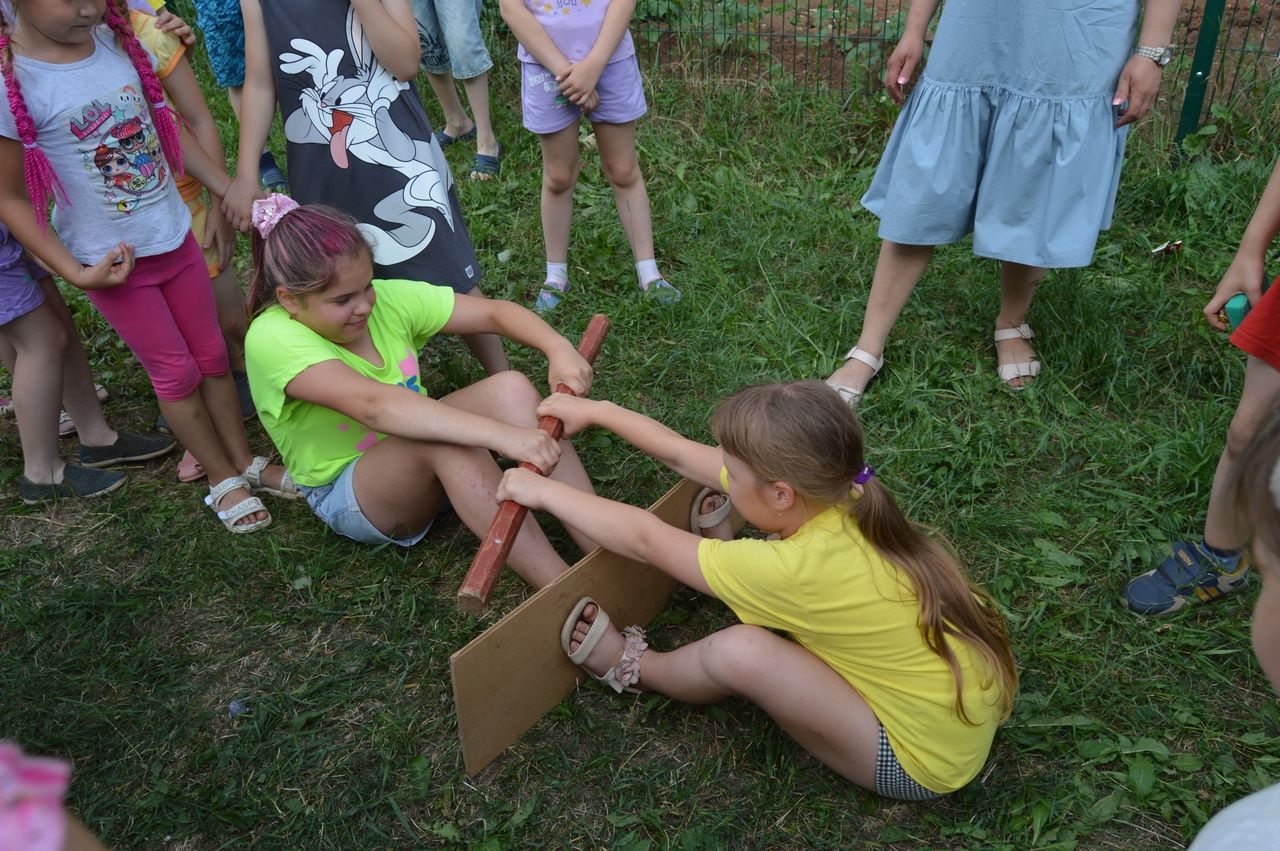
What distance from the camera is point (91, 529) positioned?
301cm

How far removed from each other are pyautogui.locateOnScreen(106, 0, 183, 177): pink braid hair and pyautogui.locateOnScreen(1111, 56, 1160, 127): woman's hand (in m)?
2.70

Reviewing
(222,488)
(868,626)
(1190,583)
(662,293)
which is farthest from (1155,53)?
(222,488)

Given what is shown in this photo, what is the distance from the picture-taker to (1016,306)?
3371 mm

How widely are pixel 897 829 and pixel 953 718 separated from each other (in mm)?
311

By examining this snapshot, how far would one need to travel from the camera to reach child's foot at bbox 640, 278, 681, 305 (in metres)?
3.80

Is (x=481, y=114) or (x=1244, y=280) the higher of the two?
(x=1244, y=280)

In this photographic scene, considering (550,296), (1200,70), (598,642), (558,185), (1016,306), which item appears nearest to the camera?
(598,642)

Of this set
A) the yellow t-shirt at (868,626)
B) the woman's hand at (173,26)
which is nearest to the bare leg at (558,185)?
the woman's hand at (173,26)

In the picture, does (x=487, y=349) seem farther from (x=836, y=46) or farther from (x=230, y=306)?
(x=836, y=46)

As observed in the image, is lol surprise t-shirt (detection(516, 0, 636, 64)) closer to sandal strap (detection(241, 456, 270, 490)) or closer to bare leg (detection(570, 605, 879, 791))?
sandal strap (detection(241, 456, 270, 490))

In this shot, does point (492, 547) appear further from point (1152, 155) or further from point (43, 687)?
point (1152, 155)

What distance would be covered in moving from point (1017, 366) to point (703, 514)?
140 cm

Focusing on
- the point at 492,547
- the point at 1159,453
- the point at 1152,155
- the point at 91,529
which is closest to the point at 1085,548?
the point at 1159,453

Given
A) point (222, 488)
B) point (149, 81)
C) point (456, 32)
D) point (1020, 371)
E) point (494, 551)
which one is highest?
point (149, 81)
